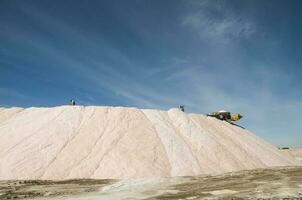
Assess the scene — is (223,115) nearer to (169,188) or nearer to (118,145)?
(118,145)

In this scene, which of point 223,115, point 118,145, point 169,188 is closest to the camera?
point 169,188

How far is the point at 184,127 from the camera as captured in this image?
29.5 m

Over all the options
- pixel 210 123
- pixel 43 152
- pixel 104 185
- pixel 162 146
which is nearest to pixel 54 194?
pixel 104 185

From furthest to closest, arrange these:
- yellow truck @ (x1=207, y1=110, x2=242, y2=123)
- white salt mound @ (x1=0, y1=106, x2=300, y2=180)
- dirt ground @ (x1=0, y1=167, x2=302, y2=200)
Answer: yellow truck @ (x1=207, y1=110, x2=242, y2=123) → white salt mound @ (x1=0, y1=106, x2=300, y2=180) → dirt ground @ (x1=0, y1=167, x2=302, y2=200)

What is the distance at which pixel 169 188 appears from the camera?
650 inches

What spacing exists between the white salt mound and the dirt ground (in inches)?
91.6

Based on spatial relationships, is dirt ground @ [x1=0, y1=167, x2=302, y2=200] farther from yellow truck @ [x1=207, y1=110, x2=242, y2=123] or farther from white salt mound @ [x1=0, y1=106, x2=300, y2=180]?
→ yellow truck @ [x1=207, y1=110, x2=242, y2=123]

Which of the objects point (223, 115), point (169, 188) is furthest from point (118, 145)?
point (223, 115)

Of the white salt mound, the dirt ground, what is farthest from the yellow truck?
the dirt ground

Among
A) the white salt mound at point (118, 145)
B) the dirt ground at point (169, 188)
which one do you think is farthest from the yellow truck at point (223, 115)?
the dirt ground at point (169, 188)

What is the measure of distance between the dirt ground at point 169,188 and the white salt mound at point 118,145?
2.33m

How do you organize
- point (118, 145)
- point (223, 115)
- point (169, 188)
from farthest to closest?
point (223, 115) < point (118, 145) < point (169, 188)

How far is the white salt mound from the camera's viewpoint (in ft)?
72.0

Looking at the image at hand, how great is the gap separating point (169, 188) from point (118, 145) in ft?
29.5
